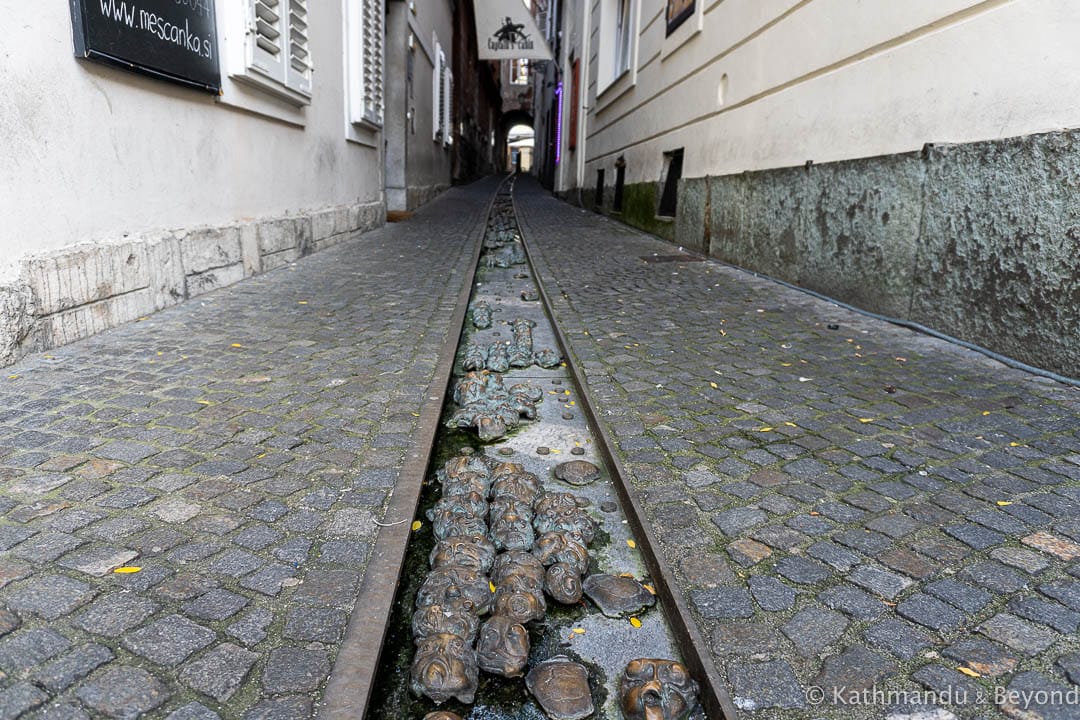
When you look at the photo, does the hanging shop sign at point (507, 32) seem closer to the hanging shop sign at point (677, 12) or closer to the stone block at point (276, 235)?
the hanging shop sign at point (677, 12)

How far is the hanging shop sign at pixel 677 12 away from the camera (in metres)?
9.82

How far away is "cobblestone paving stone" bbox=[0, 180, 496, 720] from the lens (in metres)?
1.70

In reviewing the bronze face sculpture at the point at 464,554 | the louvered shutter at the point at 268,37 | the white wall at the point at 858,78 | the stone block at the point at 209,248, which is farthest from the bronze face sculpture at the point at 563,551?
the louvered shutter at the point at 268,37

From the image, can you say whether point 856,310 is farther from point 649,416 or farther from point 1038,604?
point 1038,604

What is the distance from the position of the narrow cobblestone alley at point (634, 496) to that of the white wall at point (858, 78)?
63.7 inches

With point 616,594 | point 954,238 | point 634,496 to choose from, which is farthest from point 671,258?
point 616,594

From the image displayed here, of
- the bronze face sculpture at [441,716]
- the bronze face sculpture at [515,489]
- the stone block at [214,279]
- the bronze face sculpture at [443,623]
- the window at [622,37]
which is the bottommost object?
the bronze face sculpture at [441,716]

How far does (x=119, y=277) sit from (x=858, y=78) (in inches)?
236

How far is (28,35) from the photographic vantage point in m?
3.96

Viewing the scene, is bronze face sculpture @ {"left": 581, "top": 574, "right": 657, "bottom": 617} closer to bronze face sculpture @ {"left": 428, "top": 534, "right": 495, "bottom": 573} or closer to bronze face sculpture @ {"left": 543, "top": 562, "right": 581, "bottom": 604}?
bronze face sculpture @ {"left": 543, "top": 562, "right": 581, "bottom": 604}

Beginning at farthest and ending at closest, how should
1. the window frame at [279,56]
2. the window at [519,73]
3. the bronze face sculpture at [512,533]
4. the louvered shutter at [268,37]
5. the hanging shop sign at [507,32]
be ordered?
the window at [519,73] → the hanging shop sign at [507,32] → the louvered shutter at [268,37] → the window frame at [279,56] → the bronze face sculpture at [512,533]

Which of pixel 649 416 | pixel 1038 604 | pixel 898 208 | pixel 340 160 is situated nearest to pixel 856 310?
pixel 898 208

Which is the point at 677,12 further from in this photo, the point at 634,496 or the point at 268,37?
the point at 634,496

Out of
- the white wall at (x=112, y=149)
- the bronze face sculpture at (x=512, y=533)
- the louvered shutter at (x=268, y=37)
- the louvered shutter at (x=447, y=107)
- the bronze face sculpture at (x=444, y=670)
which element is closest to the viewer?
the bronze face sculpture at (x=444, y=670)
